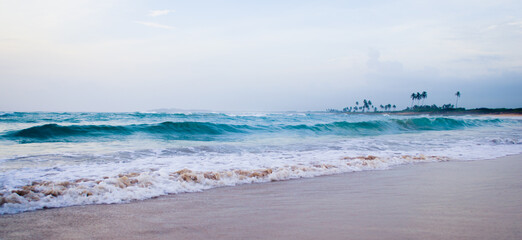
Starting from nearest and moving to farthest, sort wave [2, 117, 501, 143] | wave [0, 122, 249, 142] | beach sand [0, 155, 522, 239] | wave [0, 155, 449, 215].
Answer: beach sand [0, 155, 522, 239] < wave [0, 155, 449, 215] < wave [0, 122, 249, 142] < wave [2, 117, 501, 143]

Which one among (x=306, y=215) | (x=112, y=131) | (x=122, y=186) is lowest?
(x=112, y=131)

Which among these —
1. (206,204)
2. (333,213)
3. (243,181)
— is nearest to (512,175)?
(333,213)

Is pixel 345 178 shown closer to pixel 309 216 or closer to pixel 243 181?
pixel 243 181

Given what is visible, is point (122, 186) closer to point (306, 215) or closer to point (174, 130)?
point (306, 215)

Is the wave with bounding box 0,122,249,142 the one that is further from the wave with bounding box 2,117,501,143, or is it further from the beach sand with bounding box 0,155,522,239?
the beach sand with bounding box 0,155,522,239

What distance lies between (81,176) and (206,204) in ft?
8.60

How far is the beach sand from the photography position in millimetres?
2410

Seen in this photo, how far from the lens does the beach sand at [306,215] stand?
2.41 meters

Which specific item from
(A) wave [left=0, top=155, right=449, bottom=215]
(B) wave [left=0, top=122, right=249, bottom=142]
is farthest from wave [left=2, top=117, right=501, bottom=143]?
(A) wave [left=0, top=155, right=449, bottom=215]

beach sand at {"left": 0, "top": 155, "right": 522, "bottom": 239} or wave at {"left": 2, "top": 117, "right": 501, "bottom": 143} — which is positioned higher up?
beach sand at {"left": 0, "top": 155, "right": 522, "bottom": 239}

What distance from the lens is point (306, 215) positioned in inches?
114

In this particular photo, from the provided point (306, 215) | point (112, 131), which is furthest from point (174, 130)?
point (306, 215)

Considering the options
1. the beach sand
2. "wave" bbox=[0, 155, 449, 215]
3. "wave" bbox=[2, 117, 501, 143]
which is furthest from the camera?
"wave" bbox=[2, 117, 501, 143]

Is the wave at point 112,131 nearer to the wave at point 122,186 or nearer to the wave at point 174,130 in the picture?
the wave at point 174,130
